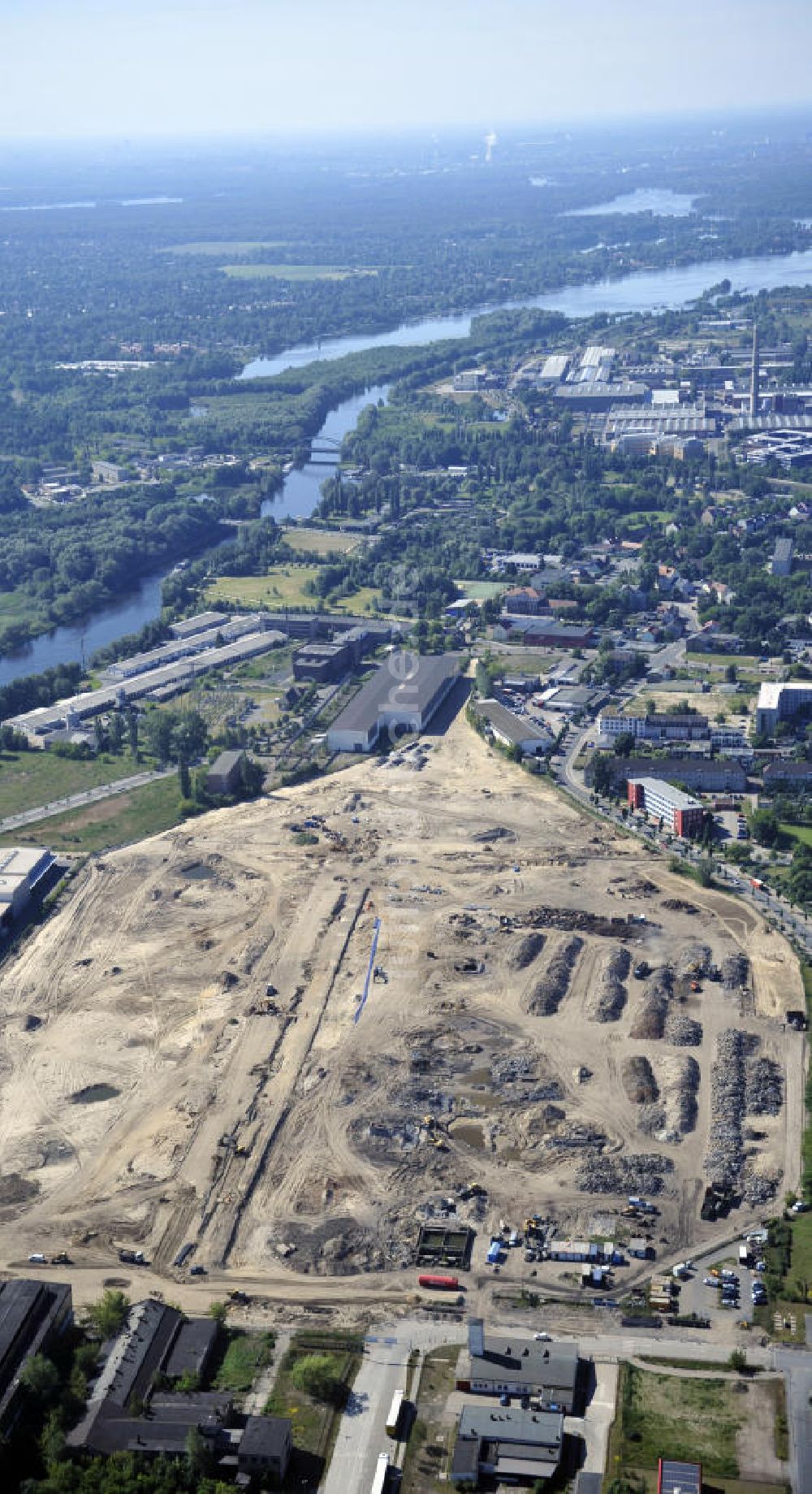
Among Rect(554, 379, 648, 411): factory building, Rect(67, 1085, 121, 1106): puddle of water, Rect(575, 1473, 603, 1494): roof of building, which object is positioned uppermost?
Rect(554, 379, 648, 411): factory building

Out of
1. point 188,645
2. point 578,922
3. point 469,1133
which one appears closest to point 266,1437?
point 469,1133

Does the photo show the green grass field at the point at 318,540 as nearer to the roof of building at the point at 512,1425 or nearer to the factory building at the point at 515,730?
the factory building at the point at 515,730

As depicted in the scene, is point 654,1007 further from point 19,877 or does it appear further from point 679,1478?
point 19,877

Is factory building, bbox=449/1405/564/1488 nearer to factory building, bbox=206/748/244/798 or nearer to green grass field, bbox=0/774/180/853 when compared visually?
green grass field, bbox=0/774/180/853

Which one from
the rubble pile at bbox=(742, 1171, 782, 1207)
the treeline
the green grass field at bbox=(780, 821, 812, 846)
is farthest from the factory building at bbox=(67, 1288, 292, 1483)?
the treeline

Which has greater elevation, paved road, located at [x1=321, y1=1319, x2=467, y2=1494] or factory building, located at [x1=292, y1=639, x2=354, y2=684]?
paved road, located at [x1=321, y1=1319, x2=467, y2=1494]

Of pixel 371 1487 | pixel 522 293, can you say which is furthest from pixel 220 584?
pixel 522 293
